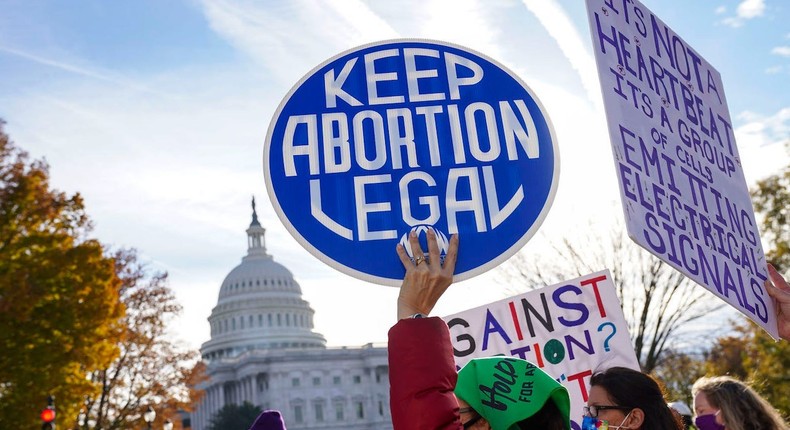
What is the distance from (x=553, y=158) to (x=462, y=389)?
0.76 m

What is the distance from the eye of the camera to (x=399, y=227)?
99.7 inches

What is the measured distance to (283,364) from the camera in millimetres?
97500

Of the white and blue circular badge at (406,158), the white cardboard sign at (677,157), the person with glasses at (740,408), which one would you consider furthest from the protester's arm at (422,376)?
the person with glasses at (740,408)

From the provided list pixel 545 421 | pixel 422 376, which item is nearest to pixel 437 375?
pixel 422 376

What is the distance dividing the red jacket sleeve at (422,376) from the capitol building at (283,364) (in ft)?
287

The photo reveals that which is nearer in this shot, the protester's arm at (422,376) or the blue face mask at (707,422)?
the protester's arm at (422,376)

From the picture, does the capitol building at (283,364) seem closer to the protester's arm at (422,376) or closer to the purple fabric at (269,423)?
the purple fabric at (269,423)

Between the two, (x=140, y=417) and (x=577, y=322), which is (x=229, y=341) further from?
(x=577, y=322)

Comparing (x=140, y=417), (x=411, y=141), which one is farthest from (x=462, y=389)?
(x=140, y=417)

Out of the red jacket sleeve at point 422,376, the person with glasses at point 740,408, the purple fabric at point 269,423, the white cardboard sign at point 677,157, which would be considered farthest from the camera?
the person with glasses at point 740,408

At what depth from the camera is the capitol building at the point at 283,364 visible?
9750 centimetres

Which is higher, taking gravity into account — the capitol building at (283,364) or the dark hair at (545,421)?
the capitol building at (283,364)

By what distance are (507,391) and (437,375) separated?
0.25m

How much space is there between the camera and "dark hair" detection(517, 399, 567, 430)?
2.18m
